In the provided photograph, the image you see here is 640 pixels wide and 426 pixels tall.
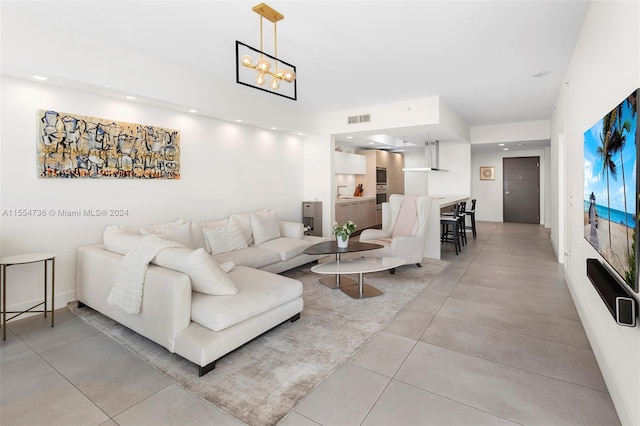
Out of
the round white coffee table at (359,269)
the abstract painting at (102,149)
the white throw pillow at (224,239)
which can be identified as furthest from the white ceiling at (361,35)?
the round white coffee table at (359,269)

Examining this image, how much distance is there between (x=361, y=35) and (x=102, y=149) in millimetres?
3162

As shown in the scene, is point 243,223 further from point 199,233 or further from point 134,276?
point 134,276

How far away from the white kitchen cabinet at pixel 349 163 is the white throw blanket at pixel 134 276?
18.4ft

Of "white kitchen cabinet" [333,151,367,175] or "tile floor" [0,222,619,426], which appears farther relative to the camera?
"white kitchen cabinet" [333,151,367,175]

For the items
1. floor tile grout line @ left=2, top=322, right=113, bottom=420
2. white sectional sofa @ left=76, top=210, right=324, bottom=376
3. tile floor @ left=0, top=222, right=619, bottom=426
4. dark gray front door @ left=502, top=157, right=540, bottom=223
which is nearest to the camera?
tile floor @ left=0, top=222, right=619, bottom=426

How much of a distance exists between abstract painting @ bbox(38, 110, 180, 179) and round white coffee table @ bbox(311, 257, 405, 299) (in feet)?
8.25

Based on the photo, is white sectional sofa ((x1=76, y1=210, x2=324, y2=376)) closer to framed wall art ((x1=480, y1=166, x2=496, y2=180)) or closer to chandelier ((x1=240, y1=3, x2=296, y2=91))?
chandelier ((x1=240, y1=3, x2=296, y2=91))

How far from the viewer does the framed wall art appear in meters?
10.8

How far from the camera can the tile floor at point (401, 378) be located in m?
1.89

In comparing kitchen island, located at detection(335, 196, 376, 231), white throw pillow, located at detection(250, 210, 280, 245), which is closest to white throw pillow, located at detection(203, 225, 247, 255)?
white throw pillow, located at detection(250, 210, 280, 245)

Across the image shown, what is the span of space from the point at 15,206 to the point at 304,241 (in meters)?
3.46

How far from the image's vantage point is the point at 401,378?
2252 mm

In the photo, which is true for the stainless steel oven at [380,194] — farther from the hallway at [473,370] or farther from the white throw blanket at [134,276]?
the white throw blanket at [134,276]

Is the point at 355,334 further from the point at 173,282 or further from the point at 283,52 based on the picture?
the point at 283,52
